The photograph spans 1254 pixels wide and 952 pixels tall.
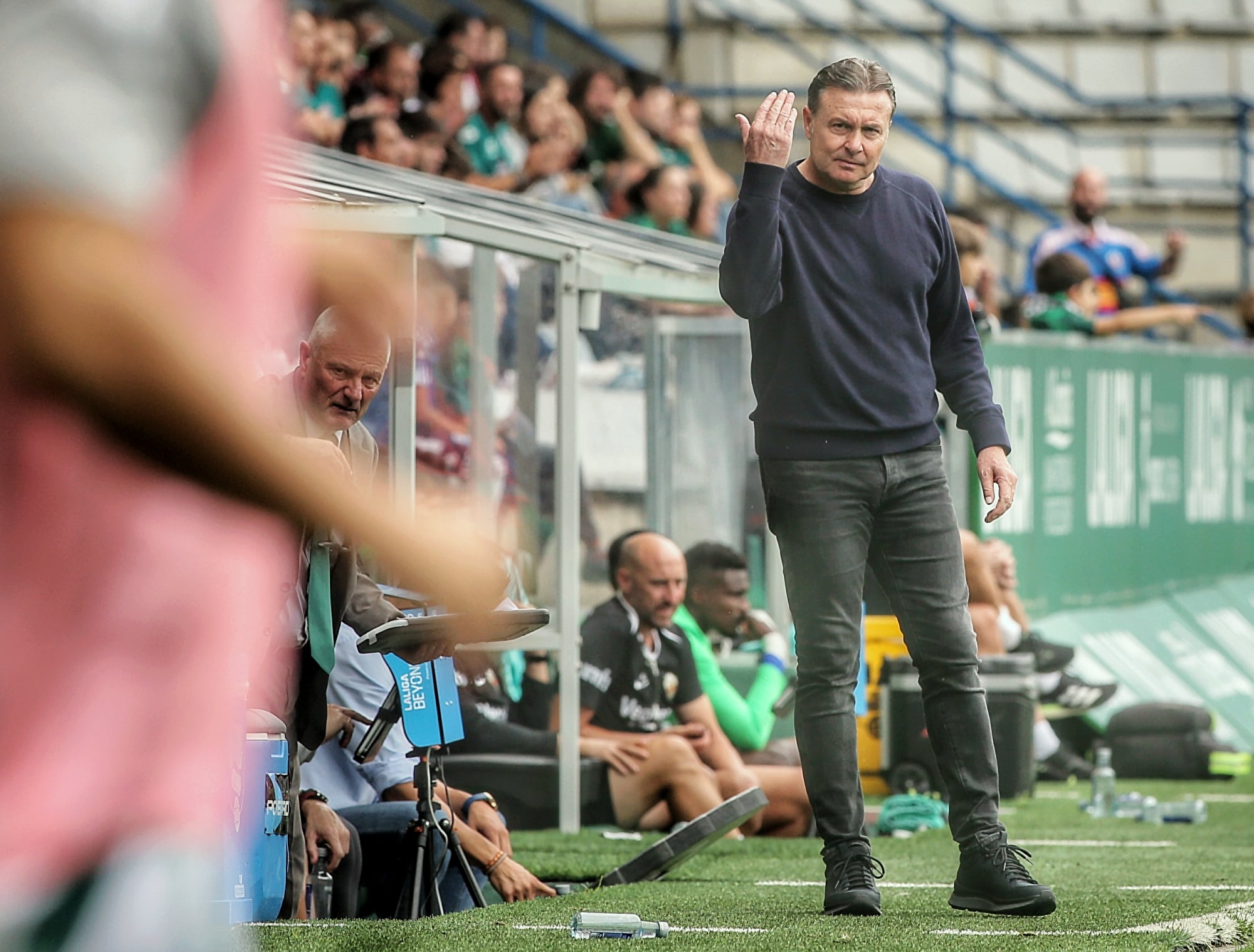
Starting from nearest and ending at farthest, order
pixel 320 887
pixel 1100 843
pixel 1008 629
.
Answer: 1. pixel 320 887
2. pixel 1100 843
3. pixel 1008 629

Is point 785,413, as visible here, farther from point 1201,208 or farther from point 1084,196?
point 1201,208

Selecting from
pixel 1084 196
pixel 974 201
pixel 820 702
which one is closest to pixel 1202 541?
pixel 1084 196

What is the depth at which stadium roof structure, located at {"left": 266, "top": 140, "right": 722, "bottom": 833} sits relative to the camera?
698 cm

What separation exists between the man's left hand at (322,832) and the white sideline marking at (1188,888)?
2.19 m

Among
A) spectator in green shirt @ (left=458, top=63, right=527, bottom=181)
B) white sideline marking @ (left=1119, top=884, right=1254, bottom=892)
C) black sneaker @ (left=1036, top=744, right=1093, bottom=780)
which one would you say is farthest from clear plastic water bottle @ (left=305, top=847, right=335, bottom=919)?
spectator in green shirt @ (left=458, top=63, right=527, bottom=181)

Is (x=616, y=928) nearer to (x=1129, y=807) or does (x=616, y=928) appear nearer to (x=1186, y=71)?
(x=1129, y=807)

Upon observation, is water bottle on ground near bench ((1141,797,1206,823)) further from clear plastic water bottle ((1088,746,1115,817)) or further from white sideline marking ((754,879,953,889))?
white sideline marking ((754,879,953,889))

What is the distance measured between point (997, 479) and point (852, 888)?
1073 mm

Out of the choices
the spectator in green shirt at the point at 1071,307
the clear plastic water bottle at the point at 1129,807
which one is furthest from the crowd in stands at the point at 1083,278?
the clear plastic water bottle at the point at 1129,807

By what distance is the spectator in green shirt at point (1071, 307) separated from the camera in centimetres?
1212

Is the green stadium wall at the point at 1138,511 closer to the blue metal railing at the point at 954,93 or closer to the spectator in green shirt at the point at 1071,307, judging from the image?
the spectator in green shirt at the point at 1071,307

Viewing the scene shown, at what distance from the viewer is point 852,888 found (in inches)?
210

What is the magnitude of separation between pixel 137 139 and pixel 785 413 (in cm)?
389

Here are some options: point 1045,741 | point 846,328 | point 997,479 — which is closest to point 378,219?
point 846,328
